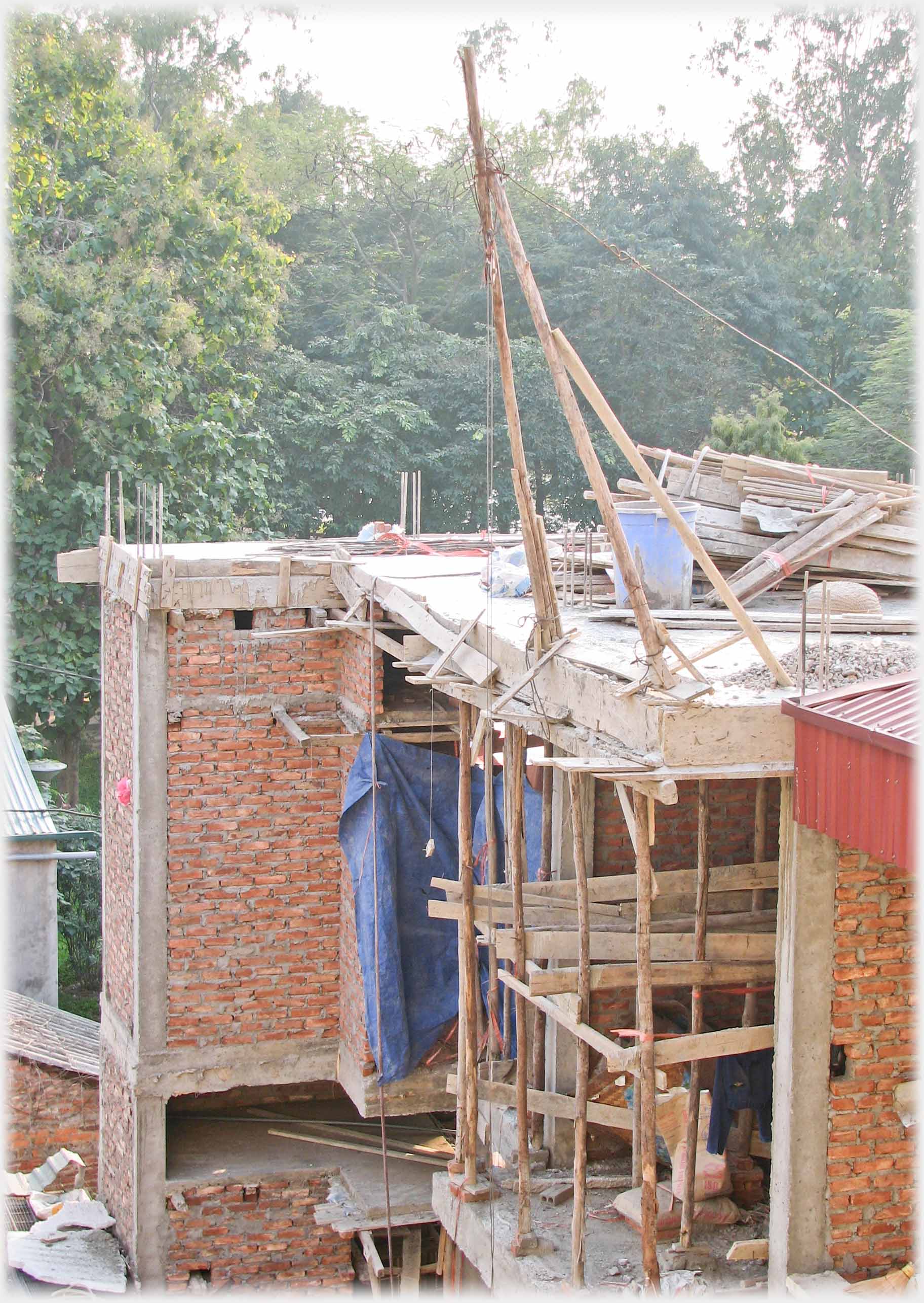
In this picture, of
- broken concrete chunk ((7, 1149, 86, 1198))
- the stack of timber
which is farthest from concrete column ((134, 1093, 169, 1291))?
the stack of timber

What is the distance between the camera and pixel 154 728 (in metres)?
10.3

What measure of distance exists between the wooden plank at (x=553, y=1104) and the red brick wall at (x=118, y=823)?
327 centimetres

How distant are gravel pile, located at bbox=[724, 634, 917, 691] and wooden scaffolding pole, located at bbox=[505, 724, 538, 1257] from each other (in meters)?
1.48

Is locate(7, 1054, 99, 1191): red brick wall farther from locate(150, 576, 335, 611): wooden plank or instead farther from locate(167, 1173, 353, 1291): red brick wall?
locate(150, 576, 335, 611): wooden plank

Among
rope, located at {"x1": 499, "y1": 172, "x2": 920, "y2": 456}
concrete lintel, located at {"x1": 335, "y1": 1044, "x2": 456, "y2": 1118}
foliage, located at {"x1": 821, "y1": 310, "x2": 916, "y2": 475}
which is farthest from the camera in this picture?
foliage, located at {"x1": 821, "y1": 310, "x2": 916, "y2": 475}

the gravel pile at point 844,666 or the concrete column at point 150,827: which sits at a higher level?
the gravel pile at point 844,666

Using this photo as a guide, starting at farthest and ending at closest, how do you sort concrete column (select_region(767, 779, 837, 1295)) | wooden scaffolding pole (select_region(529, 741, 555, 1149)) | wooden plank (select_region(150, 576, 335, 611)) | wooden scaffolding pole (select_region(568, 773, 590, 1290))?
wooden plank (select_region(150, 576, 335, 611)) → wooden scaffolding pole (select_region(529, 741, 555, 1149)) → wooden scaffolding pole (select_region(568, 773, 590, 1290)) → concrete column (select_region(767, 779, 837, 1295))

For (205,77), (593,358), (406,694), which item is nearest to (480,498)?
(593,358)

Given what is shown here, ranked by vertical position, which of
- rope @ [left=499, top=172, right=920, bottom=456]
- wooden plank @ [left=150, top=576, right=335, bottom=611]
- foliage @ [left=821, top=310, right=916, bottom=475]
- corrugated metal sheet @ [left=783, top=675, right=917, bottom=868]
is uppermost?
foliage @ [left=821, top=310, right=916, bottom=475]

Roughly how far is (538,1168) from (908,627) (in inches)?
148

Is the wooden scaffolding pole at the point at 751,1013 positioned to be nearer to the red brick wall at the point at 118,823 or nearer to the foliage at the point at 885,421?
the red brick wall at the point at 118,823

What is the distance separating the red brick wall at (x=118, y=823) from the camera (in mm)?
10713

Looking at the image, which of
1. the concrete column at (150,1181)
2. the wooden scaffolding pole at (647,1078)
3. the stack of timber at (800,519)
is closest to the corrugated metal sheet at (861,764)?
the wooden scaffolding pole at (647,1078)

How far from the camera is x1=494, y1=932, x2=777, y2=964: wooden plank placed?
7.10 metres
